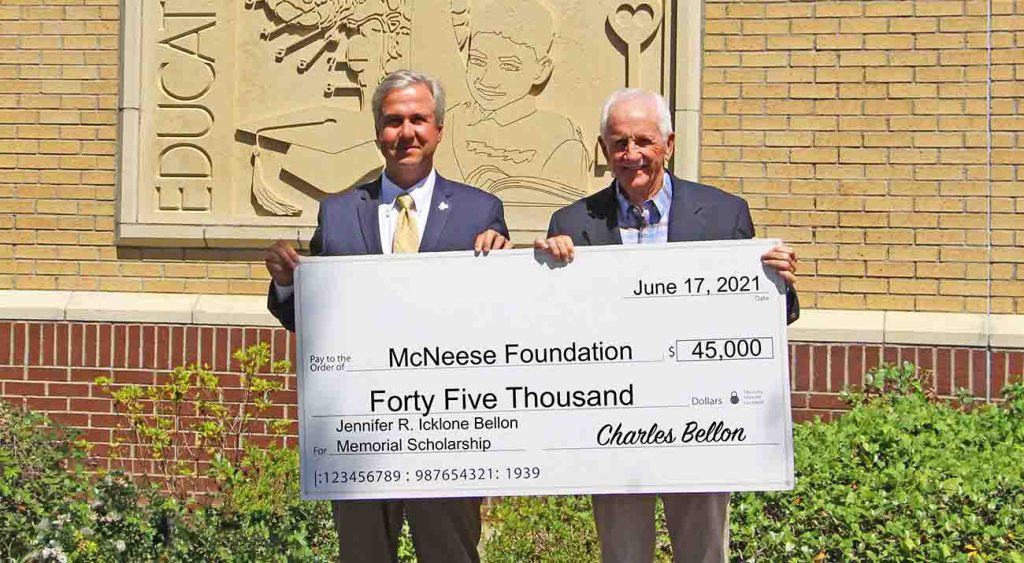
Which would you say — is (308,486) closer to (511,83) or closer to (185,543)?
(185,543)

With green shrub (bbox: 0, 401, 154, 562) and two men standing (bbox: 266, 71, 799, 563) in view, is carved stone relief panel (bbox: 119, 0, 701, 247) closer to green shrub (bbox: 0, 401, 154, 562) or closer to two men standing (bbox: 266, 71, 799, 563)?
green shrub (bbox: 0, 401, 154, 562)

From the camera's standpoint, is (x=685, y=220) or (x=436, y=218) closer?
(x=685, y=220)

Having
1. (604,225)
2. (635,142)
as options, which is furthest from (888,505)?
(635,142)

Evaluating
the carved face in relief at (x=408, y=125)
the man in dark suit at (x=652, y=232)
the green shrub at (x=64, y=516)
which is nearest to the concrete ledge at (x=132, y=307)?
the green shrub at (x=64, y=516)

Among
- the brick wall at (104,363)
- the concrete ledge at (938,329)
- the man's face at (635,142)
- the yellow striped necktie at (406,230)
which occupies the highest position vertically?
the man's face at (635,142)

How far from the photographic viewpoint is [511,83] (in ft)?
23.5

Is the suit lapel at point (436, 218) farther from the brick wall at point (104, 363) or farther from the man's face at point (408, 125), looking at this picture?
the brick wall at point (104, 363)

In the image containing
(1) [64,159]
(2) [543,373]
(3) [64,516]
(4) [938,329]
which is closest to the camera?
(2) [543,373]

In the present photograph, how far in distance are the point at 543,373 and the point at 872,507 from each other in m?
1.26

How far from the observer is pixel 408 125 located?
3879mm

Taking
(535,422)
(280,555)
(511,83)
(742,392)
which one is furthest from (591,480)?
(511,83)

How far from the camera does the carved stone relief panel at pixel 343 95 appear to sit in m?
7.15

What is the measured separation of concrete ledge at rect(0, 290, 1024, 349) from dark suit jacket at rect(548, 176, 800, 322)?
307 cm

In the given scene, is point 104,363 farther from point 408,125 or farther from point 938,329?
point 938,329
